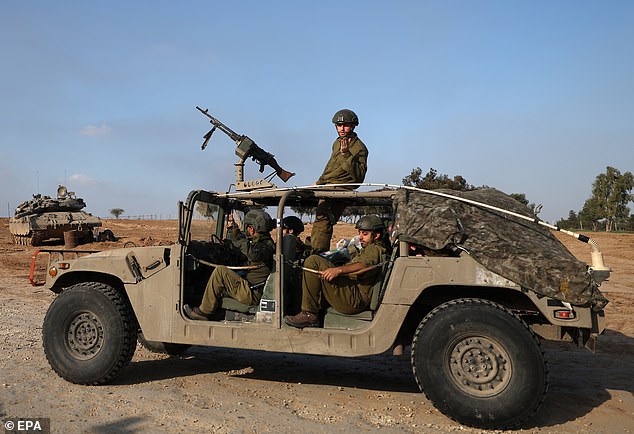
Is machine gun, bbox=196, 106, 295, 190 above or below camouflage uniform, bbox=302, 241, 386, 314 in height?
above

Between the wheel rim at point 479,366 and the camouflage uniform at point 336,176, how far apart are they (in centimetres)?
170

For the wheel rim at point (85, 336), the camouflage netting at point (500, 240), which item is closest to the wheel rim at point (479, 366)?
the camouflage netting at point (500, 240)

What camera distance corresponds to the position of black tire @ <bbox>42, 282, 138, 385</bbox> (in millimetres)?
5277

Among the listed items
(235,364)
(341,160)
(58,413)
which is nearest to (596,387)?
(341,160)

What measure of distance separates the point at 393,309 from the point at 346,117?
2.32m

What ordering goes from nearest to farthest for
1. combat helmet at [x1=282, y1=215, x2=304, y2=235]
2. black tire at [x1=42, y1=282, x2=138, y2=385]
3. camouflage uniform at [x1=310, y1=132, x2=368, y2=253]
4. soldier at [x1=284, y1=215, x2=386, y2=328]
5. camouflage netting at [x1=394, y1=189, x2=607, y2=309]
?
1. camouflage netting at [x1=394, y1=189, x2=607, y2=309]
2. soldier at [x1=284, y1=215, x2=386, y2=328]
3. black tire at [x1=42, y1=282, x2=138, y2=385]
4. camouflage uniform at [x1=310, y1=132, x2=368, y2=253]
5. combat helmet at [x1=282, y1=215, x2=304, y2=235]

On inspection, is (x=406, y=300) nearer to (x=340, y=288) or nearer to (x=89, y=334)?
(x=340, y=288)

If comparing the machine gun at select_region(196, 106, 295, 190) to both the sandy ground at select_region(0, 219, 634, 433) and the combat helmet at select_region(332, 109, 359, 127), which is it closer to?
the combat helmet at select_region(332, 109, 359, 127)

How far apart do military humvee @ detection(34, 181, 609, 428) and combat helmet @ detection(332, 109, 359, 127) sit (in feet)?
3.11

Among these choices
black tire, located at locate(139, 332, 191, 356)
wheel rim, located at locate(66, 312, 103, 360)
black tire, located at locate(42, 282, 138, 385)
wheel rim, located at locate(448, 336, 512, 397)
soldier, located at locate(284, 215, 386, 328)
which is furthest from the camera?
black tire, located at locate(139, 332, 191, 356)

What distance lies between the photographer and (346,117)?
238 inches

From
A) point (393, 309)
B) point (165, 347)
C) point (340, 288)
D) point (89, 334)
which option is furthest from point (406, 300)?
point (165, 347)

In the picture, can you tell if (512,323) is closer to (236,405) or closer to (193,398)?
(236,405)

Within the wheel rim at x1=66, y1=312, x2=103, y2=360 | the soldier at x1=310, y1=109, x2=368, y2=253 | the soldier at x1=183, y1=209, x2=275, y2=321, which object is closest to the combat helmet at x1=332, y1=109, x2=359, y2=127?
the soldier at x1=310, y1=109, x2=368, y2=253
